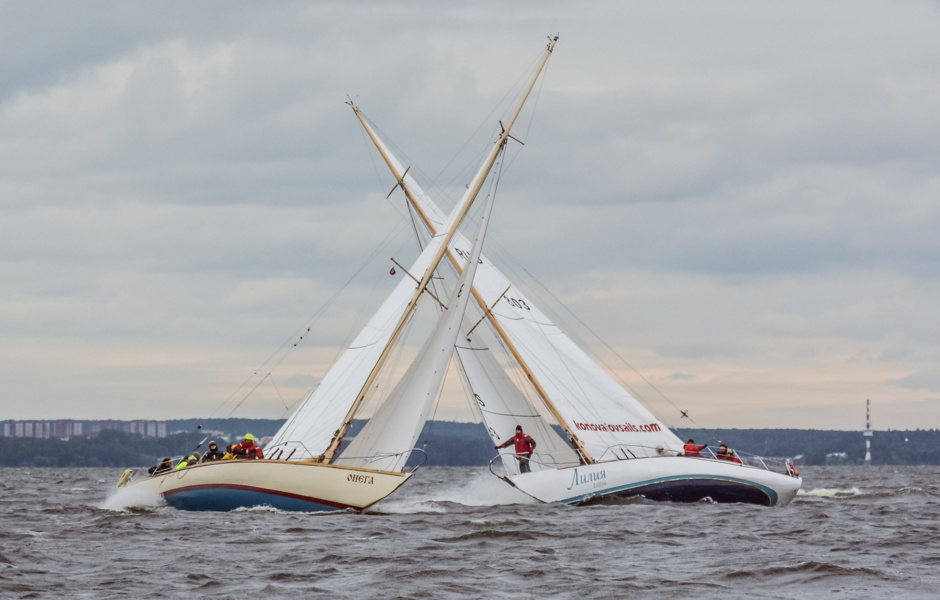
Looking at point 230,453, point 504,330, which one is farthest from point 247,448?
point 504,330

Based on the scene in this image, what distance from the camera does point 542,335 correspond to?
31641mm

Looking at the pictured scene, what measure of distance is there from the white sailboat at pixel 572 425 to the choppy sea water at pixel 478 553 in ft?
1.86

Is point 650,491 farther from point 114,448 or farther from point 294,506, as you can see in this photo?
point 114,448

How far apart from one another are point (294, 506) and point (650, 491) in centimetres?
807

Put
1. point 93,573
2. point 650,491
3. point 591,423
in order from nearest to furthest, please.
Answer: point 93,573
point 650,491
point 591,423

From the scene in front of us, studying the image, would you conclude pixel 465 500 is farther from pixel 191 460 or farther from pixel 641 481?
pixel 191 460

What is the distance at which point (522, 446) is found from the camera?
95.3ft

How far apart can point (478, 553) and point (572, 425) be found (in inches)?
439

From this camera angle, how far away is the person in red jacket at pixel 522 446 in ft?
95.1

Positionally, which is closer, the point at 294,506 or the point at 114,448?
the point at 294,506

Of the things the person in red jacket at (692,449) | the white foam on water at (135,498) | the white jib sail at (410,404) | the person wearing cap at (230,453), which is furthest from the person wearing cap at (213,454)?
the person in red jacket at (692,449)


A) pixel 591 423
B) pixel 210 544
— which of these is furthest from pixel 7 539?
pixel 591 423

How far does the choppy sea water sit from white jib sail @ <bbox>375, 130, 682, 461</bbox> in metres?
2.15

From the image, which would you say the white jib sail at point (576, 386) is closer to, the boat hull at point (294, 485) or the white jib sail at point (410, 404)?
the white jib sail at point (410, 404)
